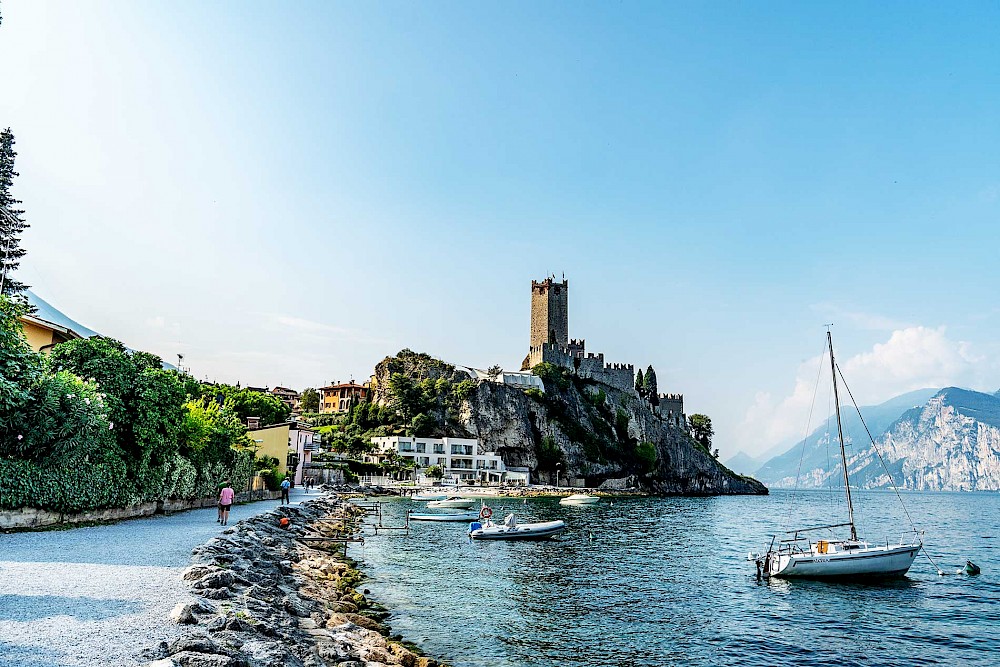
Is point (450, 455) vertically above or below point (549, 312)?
below

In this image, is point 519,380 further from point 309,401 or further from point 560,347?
point 309,401

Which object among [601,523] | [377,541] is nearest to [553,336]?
[601,523]

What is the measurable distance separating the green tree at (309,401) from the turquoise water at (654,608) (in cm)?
12903

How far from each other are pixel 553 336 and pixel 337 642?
448ft

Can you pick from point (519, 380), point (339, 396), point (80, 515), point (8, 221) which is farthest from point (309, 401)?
point (80, 515)

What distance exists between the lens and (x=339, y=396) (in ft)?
506

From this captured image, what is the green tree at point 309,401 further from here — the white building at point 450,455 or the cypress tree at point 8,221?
the cypress tree at point 8,221

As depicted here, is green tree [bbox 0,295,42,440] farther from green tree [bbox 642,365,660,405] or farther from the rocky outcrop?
green tree [bbox 642,365,660,405]

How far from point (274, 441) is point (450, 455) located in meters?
55.8

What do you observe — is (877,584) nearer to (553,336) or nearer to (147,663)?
(147,663)

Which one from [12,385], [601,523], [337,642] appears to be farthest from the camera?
[601,523]

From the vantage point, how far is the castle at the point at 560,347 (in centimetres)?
14425

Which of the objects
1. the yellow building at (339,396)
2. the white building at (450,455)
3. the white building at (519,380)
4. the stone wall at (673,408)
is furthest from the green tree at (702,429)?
the yellow building at (339,396)

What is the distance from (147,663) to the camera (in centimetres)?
850
